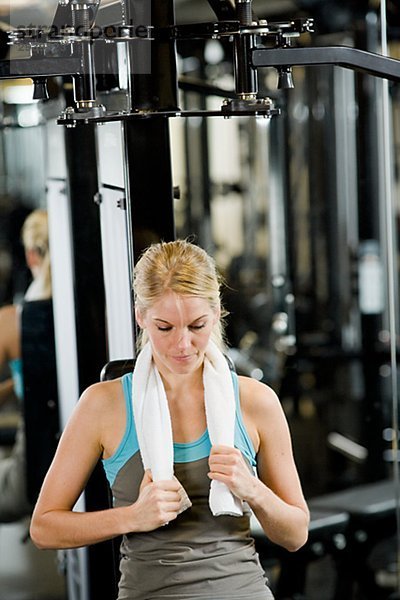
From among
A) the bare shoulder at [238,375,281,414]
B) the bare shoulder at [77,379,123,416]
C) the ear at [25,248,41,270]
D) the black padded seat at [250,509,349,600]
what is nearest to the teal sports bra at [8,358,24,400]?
the ear at [25,248,41,270]

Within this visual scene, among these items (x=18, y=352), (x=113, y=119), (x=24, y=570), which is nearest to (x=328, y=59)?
(x=113, y=119)

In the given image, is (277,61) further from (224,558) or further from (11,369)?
(11,369)

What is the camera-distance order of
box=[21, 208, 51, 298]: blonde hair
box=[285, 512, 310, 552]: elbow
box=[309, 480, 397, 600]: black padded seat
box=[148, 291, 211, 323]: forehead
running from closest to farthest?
box=[148, 291, 211, 323]: forehead
box=[285, 512, 310, 552]: elbow
box=[21, 208, 51, 298]: blonde hair
box=[309, 480, 397, 600]: black padded seat

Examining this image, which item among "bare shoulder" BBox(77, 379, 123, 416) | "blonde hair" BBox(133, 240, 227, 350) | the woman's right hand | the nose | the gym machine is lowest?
the woman's right hand

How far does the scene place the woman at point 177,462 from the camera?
1453 millimetres

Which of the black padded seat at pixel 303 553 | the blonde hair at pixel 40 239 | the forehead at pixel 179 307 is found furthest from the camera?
the black padded seat at pixel 303 553

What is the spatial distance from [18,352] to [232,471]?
30.8 inches

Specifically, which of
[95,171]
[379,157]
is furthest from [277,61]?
[379,157]

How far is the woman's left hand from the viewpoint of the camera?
4.74 ft

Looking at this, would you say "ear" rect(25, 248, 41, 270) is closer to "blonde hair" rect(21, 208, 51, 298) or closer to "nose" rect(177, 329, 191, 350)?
"blonde hair" rect(21, 208, 51, 298)

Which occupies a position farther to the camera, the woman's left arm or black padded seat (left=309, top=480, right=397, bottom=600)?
black padded seat (left=309, top=480, right=397, bottom=600)

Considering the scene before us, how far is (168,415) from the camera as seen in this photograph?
58.8 inches

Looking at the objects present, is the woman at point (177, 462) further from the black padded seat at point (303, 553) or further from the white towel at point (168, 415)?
the black padded seat at point (303, 553)

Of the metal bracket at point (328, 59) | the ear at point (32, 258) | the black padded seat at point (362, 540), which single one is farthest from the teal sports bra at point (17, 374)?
the black padded seat at point (362, 540)
